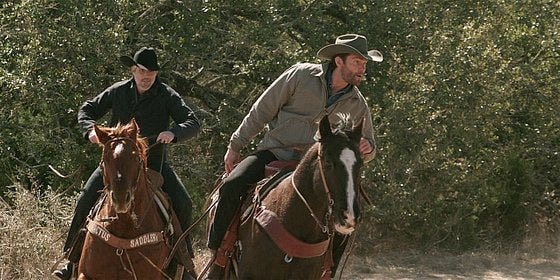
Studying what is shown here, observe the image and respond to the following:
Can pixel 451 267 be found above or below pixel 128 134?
below

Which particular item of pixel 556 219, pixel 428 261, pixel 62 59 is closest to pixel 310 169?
pixel 62 59

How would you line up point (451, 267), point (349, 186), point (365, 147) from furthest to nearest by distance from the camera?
point (451, 267) < point (365, 147) < point (349, 186)

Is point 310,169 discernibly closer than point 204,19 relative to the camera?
Yes

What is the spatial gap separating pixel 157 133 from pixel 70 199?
310 centimetres

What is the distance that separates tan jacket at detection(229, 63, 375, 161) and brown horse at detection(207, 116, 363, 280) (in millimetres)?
455

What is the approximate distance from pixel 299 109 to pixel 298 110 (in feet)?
0.04

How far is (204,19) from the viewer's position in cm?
1238

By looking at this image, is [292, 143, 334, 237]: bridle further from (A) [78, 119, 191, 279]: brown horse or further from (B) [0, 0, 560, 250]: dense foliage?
(B) [0, 0, 560, 250]: dense foliage

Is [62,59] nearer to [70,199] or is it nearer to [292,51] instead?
[70,199]

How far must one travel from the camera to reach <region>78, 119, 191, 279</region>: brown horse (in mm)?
6793

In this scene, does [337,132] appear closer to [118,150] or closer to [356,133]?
[356,133]

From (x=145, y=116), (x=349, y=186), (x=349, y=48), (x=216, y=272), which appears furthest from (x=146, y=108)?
(x=349, y=186)

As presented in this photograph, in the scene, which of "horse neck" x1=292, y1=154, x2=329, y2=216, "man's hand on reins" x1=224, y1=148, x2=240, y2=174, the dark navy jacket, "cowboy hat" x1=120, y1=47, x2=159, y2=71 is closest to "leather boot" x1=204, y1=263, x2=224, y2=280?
"man's hand on reins" x1=224, y1=148, x2=240, y2=174

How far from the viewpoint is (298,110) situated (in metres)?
7.14
